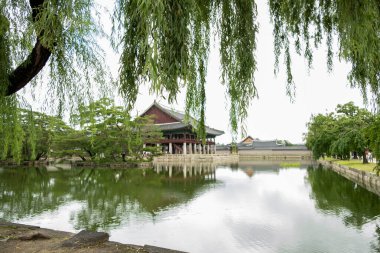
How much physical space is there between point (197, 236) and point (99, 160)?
2055 cm

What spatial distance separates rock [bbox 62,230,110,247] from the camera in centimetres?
351

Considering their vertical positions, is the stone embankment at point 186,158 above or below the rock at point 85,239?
above

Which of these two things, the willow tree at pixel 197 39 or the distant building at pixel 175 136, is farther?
the distant building at pixel 175 136

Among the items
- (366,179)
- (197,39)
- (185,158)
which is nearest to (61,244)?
(197,39)

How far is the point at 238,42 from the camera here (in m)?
1.81

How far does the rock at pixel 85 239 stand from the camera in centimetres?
351

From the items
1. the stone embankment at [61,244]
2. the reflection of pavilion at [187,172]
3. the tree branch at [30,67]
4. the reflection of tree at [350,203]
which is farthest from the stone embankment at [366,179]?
the tree branch at [30,67]

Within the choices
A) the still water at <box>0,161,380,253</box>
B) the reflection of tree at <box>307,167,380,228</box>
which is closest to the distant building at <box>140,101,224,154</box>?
the reflection of tree at <box>307,167,380,228</box>

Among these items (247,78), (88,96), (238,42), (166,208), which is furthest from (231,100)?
(166,208)

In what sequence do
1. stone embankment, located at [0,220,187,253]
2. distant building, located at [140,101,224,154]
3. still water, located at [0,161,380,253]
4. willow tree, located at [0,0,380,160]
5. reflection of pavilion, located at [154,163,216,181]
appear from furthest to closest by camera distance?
distant building, located at [140,101,224,154] → reflection of pavilion, located at [154,163,216,181] → still water, located at [0,161,380,253] → stone embankment, located at [0,220,187,253] → willow tree, located at [0,0,380,160]

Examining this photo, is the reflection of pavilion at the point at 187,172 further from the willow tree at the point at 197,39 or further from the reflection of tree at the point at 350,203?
the willow tree at the point at 197,39

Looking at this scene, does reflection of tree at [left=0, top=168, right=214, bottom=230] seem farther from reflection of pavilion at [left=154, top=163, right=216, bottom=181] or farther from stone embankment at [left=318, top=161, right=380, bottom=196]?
stone embankment at [left=318, top=161, right=380, bottom=196]

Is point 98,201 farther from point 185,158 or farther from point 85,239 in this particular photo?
point 185,158

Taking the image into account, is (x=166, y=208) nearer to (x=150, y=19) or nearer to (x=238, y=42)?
(x=238, y=42)
